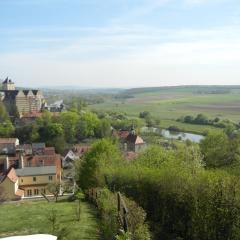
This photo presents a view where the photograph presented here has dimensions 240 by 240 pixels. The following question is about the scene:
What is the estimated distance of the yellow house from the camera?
52.1 meters

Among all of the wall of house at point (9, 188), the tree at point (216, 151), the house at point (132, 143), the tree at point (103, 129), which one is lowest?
the house at point (132, 143)

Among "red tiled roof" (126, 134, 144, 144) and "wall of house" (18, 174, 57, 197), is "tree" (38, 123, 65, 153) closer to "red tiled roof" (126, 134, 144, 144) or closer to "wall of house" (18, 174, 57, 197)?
"red tiled roof" (126, 134, 144, 144)

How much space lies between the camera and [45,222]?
73.5 feet

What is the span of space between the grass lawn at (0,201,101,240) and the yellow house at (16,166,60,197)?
2499 cm

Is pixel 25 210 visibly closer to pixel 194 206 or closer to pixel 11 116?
pixel 194 206

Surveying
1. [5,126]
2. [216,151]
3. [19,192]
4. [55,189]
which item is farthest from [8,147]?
[216,151]

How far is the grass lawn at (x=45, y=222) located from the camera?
20375 mm

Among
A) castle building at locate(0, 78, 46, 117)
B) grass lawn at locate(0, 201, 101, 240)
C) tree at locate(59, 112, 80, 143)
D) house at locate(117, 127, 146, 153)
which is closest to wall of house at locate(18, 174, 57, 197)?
grass lawn at locate(0, 201, 101, 240)

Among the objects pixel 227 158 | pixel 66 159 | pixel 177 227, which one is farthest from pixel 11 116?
pixel 177 227

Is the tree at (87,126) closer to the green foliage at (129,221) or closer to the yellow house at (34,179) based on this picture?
the yellow house at (34,179)

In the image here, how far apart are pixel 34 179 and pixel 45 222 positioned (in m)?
30.9

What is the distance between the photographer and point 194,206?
19.3 m

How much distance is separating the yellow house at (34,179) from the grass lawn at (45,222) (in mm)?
24991

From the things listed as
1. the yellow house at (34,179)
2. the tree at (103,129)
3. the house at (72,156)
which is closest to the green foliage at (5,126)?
the tree at (103,129)
